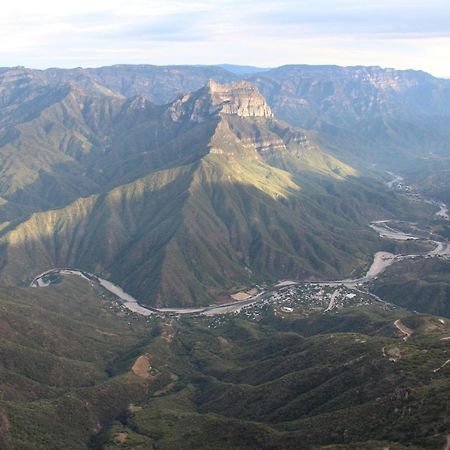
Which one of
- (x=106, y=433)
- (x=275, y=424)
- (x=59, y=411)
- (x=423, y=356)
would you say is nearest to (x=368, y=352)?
(x=423, y=356)

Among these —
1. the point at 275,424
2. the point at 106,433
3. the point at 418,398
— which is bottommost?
the point at 106,433

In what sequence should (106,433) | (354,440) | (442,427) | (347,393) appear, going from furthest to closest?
(106,433)
(347,393)
(354,440)
(442,427)

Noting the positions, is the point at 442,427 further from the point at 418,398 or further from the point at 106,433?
the point at 106,433

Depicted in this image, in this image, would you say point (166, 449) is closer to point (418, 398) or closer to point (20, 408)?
point (20, 408)

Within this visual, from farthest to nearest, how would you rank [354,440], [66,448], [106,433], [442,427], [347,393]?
[106,433] < [66,448] < [347,393] < [354,440] < [442,427]

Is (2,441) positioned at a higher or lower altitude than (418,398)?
lower

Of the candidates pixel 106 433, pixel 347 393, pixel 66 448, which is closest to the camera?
pixel 347 393

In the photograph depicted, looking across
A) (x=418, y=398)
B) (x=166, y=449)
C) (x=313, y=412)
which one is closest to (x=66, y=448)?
(x=166, y=449)

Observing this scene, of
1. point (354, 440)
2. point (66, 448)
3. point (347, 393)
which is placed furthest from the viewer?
point (66, 448)

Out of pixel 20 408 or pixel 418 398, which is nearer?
pixel 418 398
